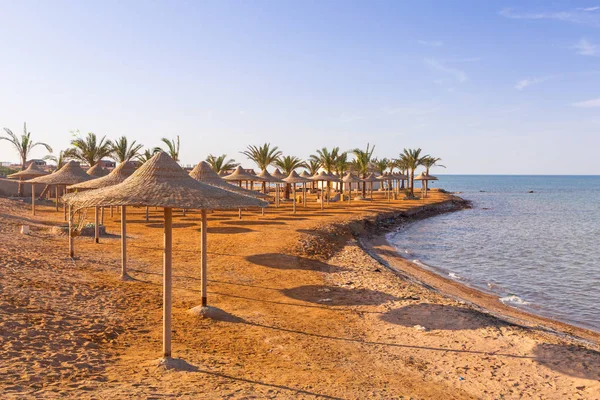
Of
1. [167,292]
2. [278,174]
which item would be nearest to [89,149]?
[278,174]

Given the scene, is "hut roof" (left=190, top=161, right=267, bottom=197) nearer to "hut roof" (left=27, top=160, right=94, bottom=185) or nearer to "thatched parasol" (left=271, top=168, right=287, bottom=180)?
"hut roof" (left=27, top=160, right=94, bottom=185)

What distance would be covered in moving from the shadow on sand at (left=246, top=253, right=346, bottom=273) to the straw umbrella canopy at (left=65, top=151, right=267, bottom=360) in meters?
6.08

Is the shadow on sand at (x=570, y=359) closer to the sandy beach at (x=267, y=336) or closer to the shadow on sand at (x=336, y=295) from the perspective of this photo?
the sandy beach at (x=267, y=336)

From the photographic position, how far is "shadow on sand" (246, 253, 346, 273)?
14.8 m

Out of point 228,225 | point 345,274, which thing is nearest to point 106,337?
point 345,274

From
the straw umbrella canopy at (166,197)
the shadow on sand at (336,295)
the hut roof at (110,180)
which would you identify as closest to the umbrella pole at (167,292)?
the straw umbrella canopy at (166,197)

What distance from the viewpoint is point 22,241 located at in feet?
51.0

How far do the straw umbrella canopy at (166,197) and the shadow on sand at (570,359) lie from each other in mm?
6258

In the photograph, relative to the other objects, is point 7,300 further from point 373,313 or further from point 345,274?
point 345,274

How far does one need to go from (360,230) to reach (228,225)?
7.82m

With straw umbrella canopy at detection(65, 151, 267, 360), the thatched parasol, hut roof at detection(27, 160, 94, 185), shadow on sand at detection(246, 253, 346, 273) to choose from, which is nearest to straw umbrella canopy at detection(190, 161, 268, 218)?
shadow on sand at detection(246, 253, 346, 273)

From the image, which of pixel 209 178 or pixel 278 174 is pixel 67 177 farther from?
pixel 278 174

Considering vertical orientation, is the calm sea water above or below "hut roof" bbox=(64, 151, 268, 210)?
below

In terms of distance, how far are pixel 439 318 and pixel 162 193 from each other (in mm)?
6666
